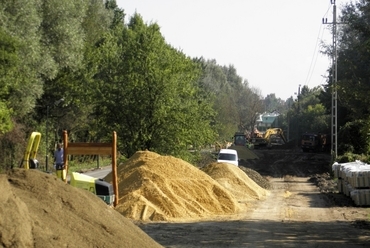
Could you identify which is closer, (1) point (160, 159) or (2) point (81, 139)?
(1) point (160, 159)

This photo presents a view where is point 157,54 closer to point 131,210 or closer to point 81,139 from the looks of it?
point 131,210

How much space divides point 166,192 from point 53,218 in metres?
16.8

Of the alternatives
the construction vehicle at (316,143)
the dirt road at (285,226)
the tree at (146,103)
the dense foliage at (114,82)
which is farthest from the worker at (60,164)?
the construction vehicle at (316,143)

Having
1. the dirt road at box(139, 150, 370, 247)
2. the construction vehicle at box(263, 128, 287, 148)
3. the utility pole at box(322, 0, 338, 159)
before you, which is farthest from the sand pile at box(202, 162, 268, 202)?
the construction vehicle at box(263, 128, 287, 148)

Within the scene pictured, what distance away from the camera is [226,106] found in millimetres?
124375

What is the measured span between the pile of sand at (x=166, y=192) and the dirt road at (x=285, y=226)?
1104 mm

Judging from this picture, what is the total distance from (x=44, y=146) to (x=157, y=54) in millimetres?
13761

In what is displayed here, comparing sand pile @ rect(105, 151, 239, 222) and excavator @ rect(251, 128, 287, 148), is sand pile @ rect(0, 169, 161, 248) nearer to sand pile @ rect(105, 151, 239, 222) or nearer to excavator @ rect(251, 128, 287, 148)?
sand pile @ rect(105, 151, 239, 222)

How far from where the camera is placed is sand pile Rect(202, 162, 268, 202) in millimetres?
36459

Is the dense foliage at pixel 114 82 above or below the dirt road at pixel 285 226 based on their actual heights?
above

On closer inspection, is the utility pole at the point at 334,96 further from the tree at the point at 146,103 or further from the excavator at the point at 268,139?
the excavator at the point at 268,139

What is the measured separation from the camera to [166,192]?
26719 millimetres

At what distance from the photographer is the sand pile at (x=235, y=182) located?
1435 inches

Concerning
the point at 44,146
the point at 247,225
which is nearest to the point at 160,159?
the point at 247,225
